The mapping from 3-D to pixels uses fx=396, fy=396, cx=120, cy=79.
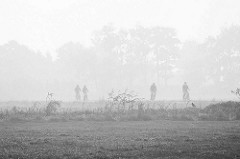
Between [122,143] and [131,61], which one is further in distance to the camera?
[131,61]

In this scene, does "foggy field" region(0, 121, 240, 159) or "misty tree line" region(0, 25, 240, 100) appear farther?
"misty tree line" region(0, 25, 240, 100)

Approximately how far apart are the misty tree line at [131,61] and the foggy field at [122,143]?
3060 inches

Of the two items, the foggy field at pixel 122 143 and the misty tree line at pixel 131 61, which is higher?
the misty tree line at pixel 131 61

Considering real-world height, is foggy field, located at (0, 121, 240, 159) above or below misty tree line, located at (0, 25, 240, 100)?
below

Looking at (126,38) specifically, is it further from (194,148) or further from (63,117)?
(194,148)

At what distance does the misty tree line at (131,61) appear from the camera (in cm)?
10394

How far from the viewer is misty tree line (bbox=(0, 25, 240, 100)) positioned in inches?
4092

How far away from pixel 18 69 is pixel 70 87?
14488 mm

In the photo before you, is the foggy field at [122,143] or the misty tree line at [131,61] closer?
the foggy field at [122,143]

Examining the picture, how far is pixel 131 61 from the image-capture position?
107 m

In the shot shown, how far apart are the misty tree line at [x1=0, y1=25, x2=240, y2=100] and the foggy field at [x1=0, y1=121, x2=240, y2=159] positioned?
7772 cm

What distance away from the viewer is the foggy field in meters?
16.7

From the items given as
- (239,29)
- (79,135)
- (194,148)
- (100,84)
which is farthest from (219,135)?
(239,29)

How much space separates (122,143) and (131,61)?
88216 mm
